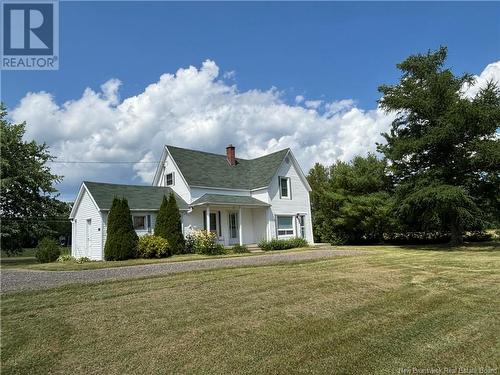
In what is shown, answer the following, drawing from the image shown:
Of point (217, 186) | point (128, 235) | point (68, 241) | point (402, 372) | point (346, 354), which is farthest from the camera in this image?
point (68, 241)

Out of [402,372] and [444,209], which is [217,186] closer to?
[444,209]

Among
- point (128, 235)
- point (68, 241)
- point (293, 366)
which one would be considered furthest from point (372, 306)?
point (68, 241)

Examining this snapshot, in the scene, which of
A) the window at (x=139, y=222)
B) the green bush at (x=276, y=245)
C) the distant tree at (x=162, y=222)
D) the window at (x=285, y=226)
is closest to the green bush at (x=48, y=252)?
the window at (x=139, y=222)

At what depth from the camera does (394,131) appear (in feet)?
77.4

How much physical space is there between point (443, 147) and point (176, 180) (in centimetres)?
1669

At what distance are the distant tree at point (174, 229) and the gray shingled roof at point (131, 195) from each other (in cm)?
175

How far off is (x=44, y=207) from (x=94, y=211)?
7201 mm

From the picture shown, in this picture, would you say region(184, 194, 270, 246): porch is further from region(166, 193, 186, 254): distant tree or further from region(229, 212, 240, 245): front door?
region(166, 193, 186, 254): distant tree

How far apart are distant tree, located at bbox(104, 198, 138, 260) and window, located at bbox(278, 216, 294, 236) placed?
11406 millimetres

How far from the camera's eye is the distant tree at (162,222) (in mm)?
20812

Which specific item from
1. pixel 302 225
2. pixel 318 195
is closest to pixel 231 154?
pixel 302 225

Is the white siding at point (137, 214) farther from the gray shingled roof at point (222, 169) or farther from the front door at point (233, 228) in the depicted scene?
the front door at point (233, 228)

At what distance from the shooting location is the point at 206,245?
68.3 feet

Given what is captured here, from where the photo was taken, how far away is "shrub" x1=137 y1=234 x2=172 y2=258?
1902cm
